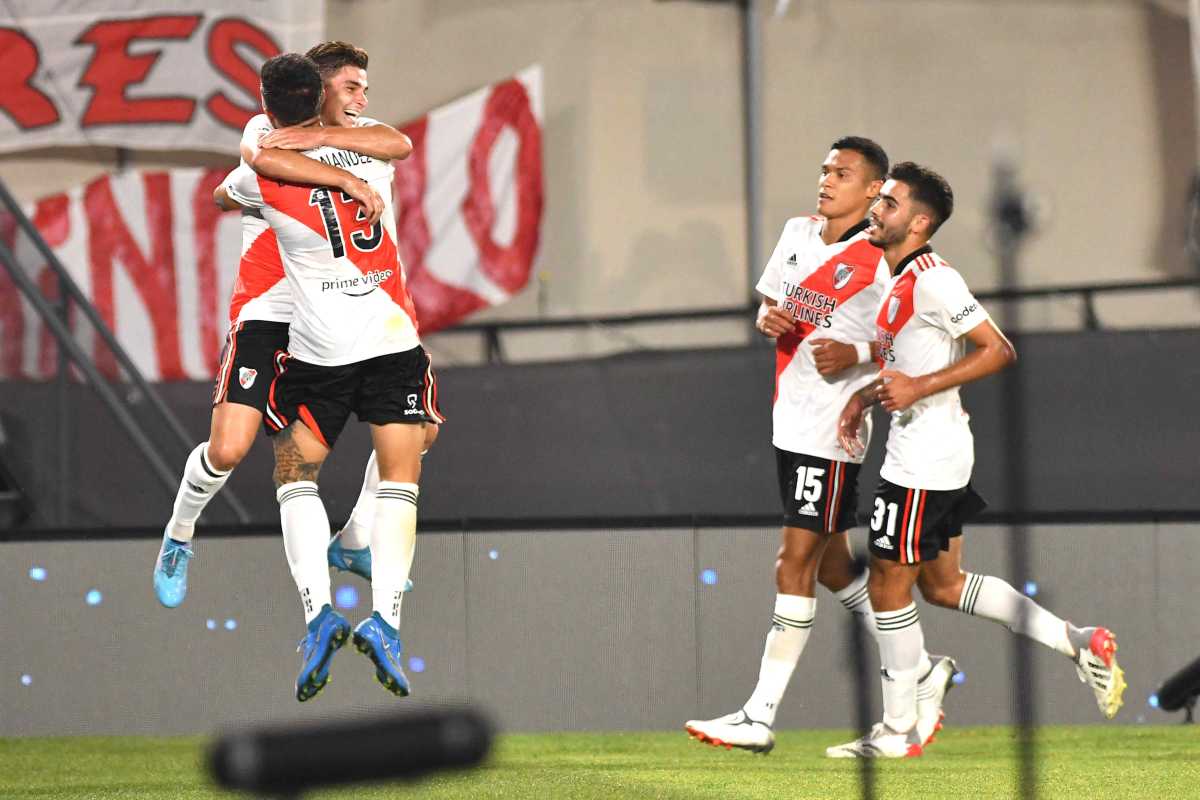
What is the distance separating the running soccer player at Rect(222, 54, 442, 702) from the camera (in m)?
4.05

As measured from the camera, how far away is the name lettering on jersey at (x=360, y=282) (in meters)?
4.10

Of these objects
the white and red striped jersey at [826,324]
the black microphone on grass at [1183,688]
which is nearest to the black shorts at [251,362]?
the white and red striped jersey at [826,324]

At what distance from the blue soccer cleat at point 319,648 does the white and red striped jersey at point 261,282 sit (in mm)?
793

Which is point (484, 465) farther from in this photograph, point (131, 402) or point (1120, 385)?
point (1120, 385)

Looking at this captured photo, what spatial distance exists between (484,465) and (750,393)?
107 centimetres

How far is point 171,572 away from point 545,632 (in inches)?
69.9

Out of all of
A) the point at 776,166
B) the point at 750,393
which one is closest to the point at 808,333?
the point at 750,393

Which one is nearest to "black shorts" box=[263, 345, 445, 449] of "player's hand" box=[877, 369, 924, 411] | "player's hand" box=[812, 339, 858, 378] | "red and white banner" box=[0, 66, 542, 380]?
"player's hand" box=[812, 339, 858, 378]

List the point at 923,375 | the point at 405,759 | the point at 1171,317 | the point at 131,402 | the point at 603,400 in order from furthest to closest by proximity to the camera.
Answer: the point at 1171,317 < the point at 603,400 < the point at 131,402 < the point at 923,375 < the point at 405,759

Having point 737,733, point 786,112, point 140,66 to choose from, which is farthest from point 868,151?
point 786,112

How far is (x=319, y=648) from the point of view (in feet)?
12.5

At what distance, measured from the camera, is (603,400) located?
7215mm

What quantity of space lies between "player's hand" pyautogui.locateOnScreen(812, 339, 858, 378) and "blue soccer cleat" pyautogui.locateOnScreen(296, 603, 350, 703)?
54.9 inches

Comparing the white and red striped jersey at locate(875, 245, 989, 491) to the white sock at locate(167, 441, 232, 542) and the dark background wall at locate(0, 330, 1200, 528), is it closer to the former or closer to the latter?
the white sock at locate(167, 441, 232, 542)
